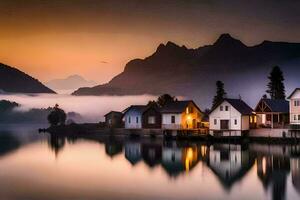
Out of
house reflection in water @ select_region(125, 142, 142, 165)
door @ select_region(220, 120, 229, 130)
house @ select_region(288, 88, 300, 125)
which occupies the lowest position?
house reflection in water @ select_region(125, 142, 142, 165)

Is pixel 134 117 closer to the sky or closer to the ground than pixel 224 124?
closer to the sky

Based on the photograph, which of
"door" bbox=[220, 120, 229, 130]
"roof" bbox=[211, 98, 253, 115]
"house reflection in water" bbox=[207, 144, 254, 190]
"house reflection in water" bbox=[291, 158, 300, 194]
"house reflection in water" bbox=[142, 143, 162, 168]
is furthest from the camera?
"door" bbox=[220, 120, 229, 130]

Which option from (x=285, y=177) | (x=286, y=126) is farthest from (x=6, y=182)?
(x=286, y=126)

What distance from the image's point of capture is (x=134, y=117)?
294ft

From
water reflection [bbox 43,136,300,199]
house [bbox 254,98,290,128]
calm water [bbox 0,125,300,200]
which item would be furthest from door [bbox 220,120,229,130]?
calm water [bbox 0,125,300,200]

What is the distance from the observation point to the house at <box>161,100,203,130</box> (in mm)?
80750

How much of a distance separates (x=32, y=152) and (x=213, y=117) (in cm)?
2626

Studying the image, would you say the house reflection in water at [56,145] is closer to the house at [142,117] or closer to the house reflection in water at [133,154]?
the house reflection in water at [133,154]

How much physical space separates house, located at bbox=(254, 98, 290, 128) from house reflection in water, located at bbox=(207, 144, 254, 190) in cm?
1076

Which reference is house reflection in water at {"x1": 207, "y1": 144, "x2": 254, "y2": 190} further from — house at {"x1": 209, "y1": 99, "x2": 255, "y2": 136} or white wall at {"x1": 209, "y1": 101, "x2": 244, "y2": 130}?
white wall at {"x1": 209, "y1": 101, "x2": 244, "y2": 130}

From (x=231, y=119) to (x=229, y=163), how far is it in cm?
2624

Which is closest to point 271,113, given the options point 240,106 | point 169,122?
point 240,106

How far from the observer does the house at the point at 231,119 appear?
6994 cm

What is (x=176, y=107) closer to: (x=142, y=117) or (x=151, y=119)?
(x=151, y=119)
